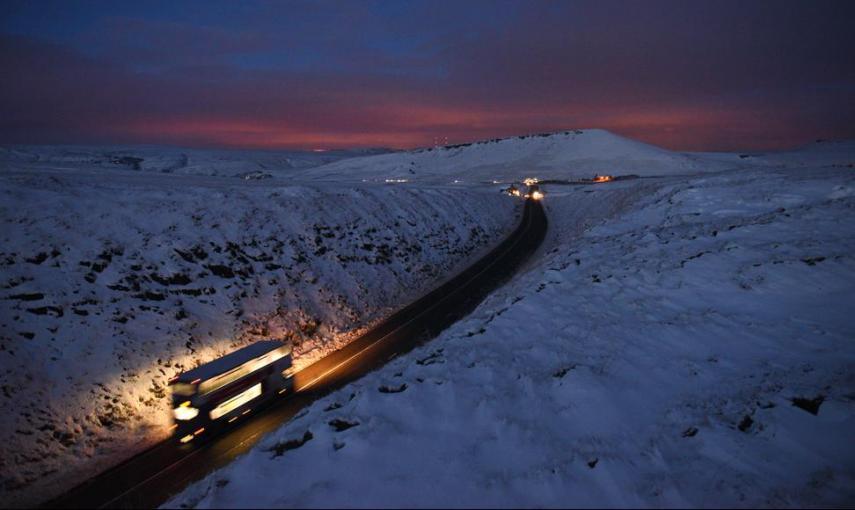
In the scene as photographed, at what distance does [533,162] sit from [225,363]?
16226 cm

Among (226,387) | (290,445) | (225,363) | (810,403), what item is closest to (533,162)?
(225,363)

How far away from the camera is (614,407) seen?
9555 mm

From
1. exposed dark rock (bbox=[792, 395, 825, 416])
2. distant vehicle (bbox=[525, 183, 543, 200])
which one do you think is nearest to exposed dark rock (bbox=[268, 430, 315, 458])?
exposed dark rock (bbox=[792, 395, 825, 416])

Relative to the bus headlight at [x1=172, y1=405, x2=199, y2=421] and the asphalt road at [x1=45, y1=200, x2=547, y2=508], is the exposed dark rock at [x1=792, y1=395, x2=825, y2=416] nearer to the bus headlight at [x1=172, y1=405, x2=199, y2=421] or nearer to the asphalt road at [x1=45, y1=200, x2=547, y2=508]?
the asphalt road at [x1=45, y1=200, x2=547, y2=508]

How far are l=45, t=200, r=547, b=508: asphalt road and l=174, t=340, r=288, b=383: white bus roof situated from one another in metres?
2.18

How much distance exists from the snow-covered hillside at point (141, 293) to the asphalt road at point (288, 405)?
4.42 ft

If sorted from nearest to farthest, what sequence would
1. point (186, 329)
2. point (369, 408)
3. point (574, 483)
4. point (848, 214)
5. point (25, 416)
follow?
point (574, 483), point (369, 408), point (25, 416), point (186, 329), point (848, 214)

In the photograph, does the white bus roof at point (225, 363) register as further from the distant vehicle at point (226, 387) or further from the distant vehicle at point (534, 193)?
the distant vehicle at point (534, 193)

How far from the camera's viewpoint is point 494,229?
47812 mm

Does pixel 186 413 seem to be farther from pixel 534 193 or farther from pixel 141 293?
pixel 534 193

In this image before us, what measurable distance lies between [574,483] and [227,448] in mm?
11981

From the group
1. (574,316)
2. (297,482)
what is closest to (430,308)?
(574,316)

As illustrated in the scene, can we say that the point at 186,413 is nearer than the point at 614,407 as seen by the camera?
No

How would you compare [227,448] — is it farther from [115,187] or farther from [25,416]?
[115,187]
